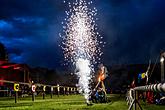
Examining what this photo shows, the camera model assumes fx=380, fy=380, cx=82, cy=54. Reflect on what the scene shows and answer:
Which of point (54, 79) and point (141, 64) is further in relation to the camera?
point (141, 64)

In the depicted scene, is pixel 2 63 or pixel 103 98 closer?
pixel 103 98

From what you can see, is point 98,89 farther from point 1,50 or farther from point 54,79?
point 54,79

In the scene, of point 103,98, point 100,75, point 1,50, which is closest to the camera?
point 100,75

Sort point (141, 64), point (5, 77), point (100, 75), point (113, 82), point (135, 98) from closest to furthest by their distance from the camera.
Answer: point (135, 98), point (100, 75), point (5, 77), point (141, 64), point (113, 82)

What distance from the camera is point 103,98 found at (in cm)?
3192

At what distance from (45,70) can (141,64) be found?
4238 centimetres

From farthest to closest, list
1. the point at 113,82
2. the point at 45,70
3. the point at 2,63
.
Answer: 1. the point at 113,82
2. the point at 45,70
3. the point at 2,63

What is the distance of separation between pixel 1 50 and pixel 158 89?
320 feet

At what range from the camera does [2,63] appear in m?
93.0

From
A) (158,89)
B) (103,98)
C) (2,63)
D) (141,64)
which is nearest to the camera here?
(158,89)

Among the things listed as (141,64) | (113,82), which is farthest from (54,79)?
(113,82)

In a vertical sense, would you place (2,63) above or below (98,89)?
above

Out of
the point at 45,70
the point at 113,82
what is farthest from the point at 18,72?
the point at 113,82

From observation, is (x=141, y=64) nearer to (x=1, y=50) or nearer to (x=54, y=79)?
(x=54, y=79)
